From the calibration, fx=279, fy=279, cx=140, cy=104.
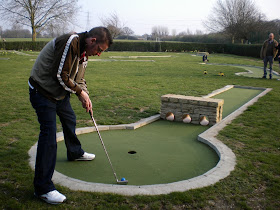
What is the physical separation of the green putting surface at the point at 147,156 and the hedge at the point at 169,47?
27.6 m

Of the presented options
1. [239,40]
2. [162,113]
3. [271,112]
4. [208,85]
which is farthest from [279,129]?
[239,40]

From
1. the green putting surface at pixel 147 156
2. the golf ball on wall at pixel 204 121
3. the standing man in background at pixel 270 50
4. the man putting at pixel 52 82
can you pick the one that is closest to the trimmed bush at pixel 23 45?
the standing man in background at pixel 270 50

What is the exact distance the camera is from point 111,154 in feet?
12.8

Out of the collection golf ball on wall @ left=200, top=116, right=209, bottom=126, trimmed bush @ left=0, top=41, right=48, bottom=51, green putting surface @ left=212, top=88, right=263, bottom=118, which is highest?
trimmed bush @ left=0, top=41, right=48, bottom=51

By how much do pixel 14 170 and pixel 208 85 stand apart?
27.0 ft

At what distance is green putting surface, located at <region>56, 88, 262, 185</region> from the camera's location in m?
3.28

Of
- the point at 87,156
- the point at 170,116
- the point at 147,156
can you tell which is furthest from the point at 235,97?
the point at 87,156

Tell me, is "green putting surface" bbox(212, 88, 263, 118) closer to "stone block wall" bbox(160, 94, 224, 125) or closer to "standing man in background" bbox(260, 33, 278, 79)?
"stone block wall" bbox(160, 94, 224, 125)

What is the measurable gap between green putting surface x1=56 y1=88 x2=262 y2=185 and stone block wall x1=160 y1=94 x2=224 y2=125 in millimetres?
290

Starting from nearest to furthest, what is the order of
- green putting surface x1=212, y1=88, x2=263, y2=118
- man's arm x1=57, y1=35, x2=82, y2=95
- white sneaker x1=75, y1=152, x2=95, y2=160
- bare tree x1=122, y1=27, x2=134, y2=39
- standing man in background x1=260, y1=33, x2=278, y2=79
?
man's arm x1=57, y1=35, x2=82, y2=95 → white sneaker x1=75, y1=152, x2=95, y2=160 → green putting surface x1=212, y1=88, x2=263, y2=118 → standing man in background x1=260, y1=33, x2=278, y2=79 → bare tree x1=122, y1=27, x2=134, y2=39

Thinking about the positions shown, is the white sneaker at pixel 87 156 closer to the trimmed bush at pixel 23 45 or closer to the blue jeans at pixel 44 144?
the blue jeans at pixel 44 144

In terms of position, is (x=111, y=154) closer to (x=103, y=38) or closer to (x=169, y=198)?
(x=169, y=198)

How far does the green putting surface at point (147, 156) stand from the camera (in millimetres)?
3277

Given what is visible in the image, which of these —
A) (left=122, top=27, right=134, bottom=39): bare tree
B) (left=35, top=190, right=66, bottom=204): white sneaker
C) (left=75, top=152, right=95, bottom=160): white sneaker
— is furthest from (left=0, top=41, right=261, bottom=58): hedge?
(left=35, top=190, right=66, bottom=204): white sneaker
